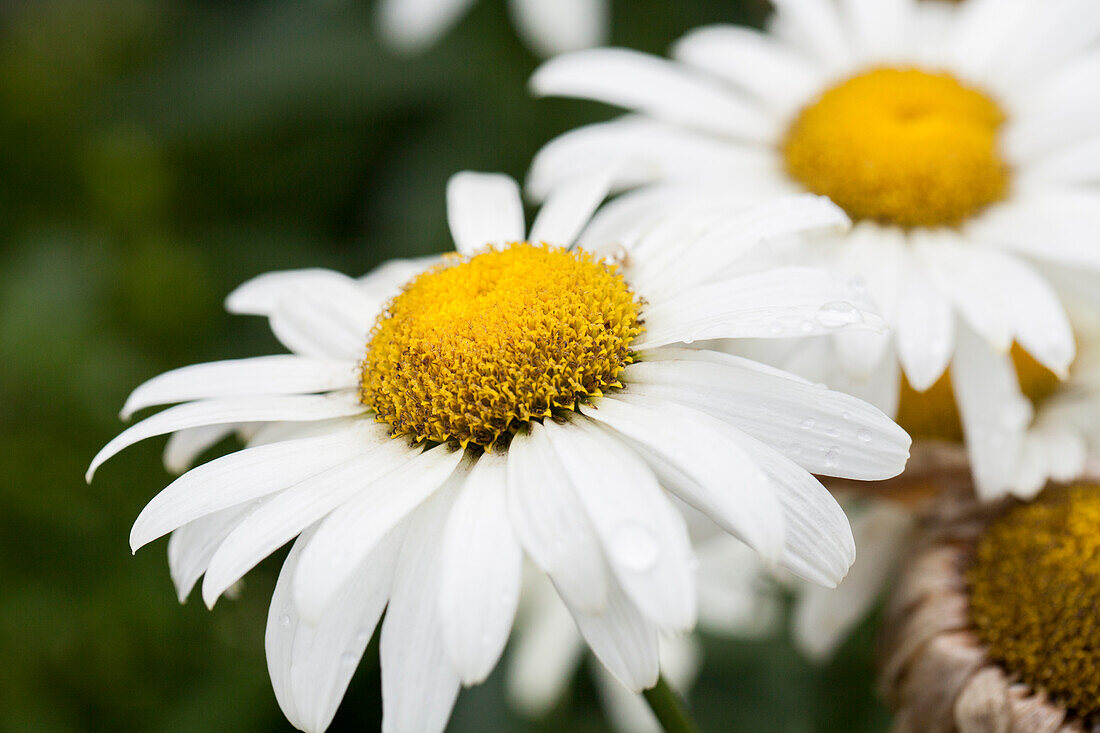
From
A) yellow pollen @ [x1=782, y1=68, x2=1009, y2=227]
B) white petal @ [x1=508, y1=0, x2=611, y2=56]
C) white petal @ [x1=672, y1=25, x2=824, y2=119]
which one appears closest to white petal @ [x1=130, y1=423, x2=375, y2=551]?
yellow pollen @ [x1=782, y1=68, x2=1009, y2=227]

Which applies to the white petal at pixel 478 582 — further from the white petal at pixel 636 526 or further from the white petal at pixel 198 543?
the white petal at pixel 198 543

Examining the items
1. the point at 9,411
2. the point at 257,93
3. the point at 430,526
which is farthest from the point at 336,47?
the point at 430,526

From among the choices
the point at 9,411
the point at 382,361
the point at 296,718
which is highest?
the point at 382,361

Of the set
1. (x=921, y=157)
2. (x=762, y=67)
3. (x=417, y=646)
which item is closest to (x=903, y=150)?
(x=921, y=157)

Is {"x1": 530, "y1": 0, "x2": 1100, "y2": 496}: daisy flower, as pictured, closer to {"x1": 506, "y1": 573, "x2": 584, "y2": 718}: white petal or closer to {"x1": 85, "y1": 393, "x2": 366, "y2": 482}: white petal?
{"x1": 85, "y1": 393, "x2": 366, "y2": 482}: white petal

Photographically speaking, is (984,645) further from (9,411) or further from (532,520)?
(9,411)

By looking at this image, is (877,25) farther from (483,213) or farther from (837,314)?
(837,314)
